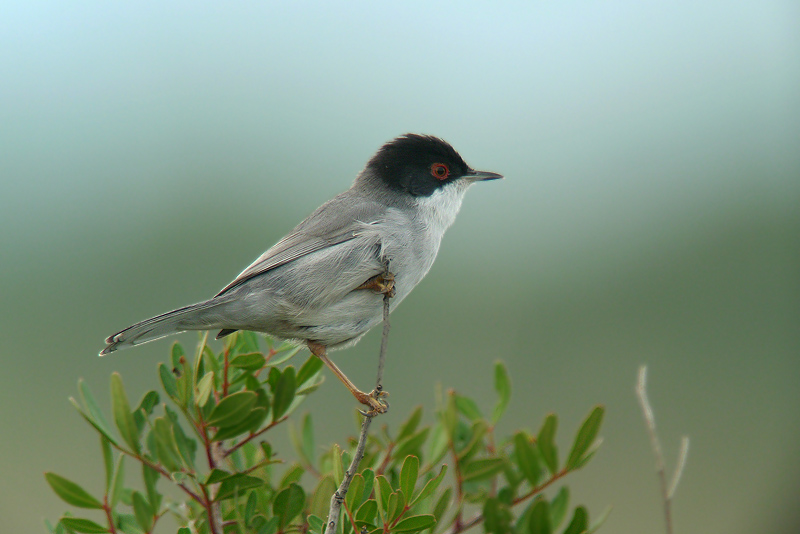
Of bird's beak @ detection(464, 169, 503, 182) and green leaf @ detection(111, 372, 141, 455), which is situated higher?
bird's beak @ detection(464, 169, 503, 182)

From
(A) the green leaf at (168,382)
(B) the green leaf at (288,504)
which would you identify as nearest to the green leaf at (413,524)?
(B) the green leaf at (288,504)

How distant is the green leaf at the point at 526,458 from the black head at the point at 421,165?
2.07m

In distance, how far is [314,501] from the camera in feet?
7.16

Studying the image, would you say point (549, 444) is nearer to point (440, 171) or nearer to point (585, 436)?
point (585, 436)

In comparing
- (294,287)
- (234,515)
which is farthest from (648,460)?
(234,515)

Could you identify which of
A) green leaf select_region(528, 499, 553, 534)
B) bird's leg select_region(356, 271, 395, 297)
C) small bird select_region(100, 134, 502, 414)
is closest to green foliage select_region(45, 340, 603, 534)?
green leaf select_region(528, 499, 553, 534)

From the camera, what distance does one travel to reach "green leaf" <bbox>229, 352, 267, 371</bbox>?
7.22 feet

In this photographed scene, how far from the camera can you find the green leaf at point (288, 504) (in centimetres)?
197

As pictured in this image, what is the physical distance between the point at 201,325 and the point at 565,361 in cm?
619

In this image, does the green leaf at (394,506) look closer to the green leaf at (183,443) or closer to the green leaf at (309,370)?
the green leaf at (183,443)

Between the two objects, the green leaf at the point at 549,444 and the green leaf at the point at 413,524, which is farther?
the green leaf at the point at 549,444

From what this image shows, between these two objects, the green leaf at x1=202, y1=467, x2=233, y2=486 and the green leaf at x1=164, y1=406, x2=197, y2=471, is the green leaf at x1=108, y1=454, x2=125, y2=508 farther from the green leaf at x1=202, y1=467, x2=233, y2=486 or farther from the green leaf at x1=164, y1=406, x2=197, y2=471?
the green leaf at x1=202, y1=467, x2=233, y2=486

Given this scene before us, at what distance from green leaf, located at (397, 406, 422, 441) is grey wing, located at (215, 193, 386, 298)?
1.09 meters

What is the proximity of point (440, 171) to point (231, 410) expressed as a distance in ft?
7.84
